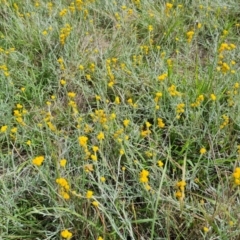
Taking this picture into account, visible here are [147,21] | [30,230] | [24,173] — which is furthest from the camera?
[147,21]

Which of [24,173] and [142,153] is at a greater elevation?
[142,153]

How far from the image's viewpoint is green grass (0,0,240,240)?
165 centimetres

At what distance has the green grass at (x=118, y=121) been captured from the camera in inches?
65.0

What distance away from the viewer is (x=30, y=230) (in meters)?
1.72

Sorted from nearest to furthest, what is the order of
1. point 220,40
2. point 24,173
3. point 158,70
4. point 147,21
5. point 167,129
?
point 24,173 < point 167,129 < point 158,70 < point 220,40 < point 147,21

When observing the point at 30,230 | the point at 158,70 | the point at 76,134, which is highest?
the point at 158,70

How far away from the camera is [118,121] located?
2070mm

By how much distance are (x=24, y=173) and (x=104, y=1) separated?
156cm

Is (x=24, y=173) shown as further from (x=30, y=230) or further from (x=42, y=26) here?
(x=42, y=26)

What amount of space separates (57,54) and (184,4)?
102 centimetres

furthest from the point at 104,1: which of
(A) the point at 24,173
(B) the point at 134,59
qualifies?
(A) the point at 24,173

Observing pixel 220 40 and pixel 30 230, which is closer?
pixel 30 230

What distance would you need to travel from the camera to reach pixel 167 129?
210 cm

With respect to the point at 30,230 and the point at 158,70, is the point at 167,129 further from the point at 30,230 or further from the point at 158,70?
the point at 30,230
